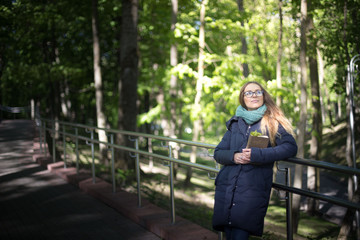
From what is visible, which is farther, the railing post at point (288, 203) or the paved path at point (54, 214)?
the paved path at point (54, 214)

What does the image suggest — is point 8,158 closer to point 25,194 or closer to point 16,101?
point 25,194

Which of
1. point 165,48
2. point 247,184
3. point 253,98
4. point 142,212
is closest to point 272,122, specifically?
point 253,98

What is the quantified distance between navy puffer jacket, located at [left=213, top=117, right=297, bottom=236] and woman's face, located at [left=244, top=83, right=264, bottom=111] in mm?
157

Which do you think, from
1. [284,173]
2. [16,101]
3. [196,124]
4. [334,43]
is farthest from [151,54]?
[16,101]

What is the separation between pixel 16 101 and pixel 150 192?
42145mm

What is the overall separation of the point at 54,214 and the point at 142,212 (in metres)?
1.32

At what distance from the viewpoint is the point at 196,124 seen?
14.9m

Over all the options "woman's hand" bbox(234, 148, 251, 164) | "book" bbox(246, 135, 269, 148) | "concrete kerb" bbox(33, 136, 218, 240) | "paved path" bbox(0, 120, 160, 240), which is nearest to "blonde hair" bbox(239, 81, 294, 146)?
"book" bbox(246, 135, 269, 148)

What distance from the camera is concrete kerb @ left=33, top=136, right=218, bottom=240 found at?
455 centimetres

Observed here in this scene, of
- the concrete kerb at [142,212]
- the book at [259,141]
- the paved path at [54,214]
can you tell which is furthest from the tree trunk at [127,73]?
the book at [259,141]

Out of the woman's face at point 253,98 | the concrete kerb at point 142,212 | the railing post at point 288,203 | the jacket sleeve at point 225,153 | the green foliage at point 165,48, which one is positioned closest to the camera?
the jacket sleeve at point 225,153

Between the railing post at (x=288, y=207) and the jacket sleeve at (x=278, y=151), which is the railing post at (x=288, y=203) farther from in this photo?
the jacket sleeve at (x=278, y=151)

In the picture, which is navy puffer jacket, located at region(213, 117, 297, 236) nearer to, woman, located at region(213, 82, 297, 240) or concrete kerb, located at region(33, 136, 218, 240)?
woman, located at region(213, 82, 297, 240)

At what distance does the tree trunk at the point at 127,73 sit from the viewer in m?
9.54
